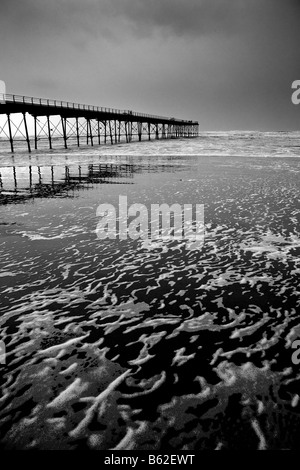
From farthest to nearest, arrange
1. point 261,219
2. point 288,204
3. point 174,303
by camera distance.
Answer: point 288,204 → point 261,219 → point 174,303

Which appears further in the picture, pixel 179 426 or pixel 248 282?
pixel 248 282

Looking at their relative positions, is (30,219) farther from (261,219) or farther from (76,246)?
(261,219)

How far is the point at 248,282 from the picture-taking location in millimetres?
5031

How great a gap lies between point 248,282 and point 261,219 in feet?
13.4

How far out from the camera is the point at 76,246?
6645 millimetres

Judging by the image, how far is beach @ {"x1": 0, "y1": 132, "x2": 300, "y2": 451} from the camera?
8.27ft

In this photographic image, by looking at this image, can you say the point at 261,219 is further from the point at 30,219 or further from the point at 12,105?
the point at 12,105

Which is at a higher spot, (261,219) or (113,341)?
(261,219)

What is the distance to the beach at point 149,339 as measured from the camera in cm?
252

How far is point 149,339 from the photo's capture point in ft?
12.0
